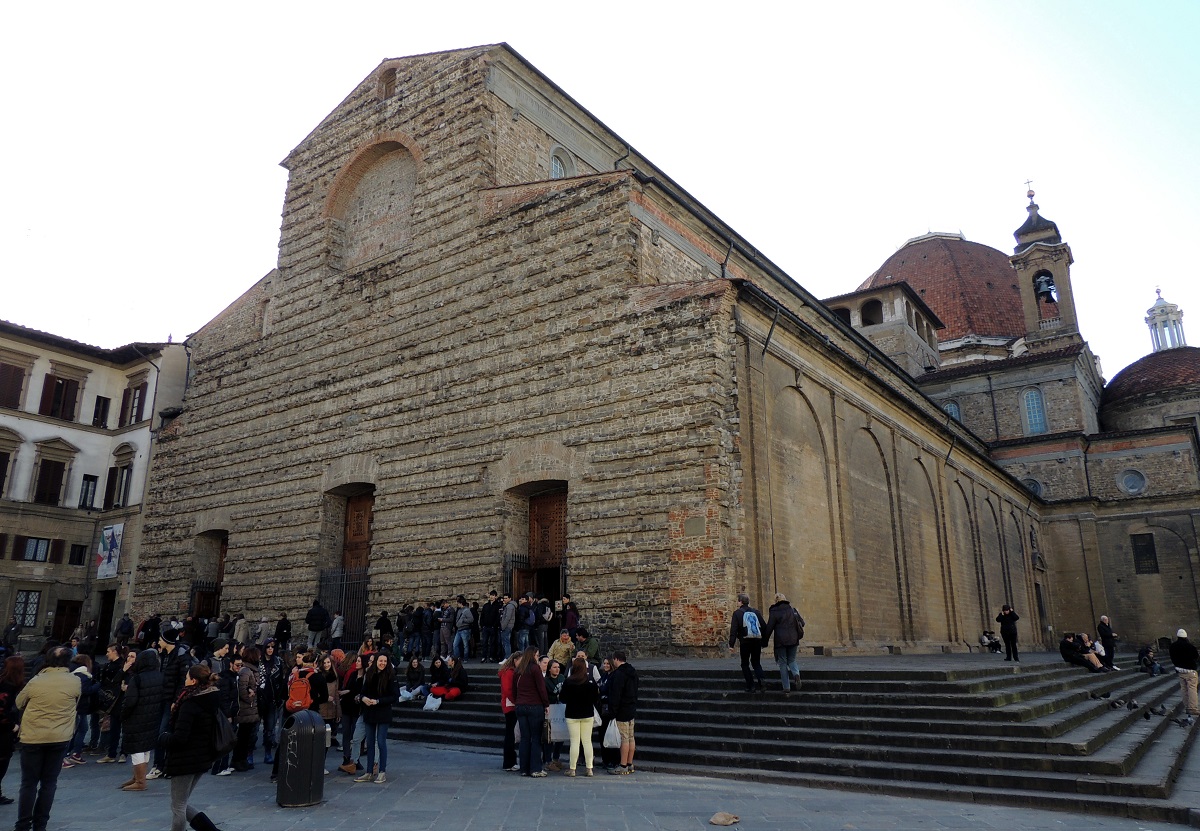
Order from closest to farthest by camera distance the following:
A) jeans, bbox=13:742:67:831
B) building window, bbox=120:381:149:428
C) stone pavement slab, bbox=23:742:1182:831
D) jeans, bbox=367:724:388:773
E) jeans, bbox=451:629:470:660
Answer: jeans, bbox=13:742:67:831 → stone pavement slab, bbox=23:742:1182:831 → jeans, bbox=367:724:388:773 → jeans, bbox=451:629:470:660 → building window, bbox=120:381:149:428

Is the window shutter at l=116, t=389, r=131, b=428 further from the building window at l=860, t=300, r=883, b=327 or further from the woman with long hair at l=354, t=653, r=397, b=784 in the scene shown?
the building window at l=860, t=300, r=883, b=327

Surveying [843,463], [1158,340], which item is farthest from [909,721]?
[1158,340]

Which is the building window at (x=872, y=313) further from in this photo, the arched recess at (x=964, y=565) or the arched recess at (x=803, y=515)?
the arched recess at (x=803, y=515)

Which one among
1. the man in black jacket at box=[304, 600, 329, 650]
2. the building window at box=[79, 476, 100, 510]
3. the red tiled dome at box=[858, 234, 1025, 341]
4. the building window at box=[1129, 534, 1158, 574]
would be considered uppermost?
the red tiled dome at box=[858, 234, 1025, 341]

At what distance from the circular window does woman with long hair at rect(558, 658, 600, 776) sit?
3543 centimetres

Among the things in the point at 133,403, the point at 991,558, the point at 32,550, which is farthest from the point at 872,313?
the point at 32,550

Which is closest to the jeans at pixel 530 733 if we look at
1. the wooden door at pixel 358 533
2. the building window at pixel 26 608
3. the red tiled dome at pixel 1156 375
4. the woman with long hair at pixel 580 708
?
the woman with long hair at pixel 580 708

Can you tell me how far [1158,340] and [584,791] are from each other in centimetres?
6834

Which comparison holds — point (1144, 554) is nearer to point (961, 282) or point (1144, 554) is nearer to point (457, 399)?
point (961, 282)

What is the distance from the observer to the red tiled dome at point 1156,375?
1610 inches

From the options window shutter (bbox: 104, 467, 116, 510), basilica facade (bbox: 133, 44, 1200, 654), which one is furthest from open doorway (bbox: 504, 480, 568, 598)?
window shutter (bbox: 104, 467, 116, 510)

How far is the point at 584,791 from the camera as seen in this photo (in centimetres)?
885

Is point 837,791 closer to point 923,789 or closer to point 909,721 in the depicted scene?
point 923,789

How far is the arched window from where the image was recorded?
39.9 metres
